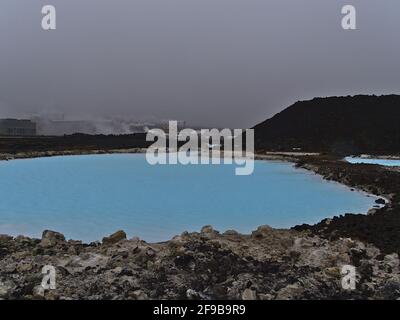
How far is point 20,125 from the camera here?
77438 mm

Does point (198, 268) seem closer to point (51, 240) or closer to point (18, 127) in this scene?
point (51, 240)

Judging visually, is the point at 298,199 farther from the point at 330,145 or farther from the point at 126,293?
the point at 330,145

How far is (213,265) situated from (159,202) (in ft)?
18.9

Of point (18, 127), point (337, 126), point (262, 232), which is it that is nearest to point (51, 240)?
point (262, 232)

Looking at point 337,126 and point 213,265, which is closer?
point 213,265

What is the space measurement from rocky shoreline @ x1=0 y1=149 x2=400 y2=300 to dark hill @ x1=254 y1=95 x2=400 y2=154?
98.9 feet

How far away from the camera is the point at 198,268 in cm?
538

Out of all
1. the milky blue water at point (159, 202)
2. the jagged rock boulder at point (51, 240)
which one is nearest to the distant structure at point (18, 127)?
the milky blue water at point (159, 202)

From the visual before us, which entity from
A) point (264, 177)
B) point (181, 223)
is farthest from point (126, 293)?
point (264, 177)

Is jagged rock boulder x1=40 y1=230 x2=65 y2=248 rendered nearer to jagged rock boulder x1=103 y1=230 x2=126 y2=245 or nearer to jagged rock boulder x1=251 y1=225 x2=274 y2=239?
jagged rock boulder x1=103 y1=230 x2=126 y2=245

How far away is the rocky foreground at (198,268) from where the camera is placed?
473 cm

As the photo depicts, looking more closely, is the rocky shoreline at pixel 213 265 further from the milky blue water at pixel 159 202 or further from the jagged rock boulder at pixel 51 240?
the milky blue water at pixel 159 202

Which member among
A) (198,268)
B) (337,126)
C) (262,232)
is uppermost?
(337,126)
